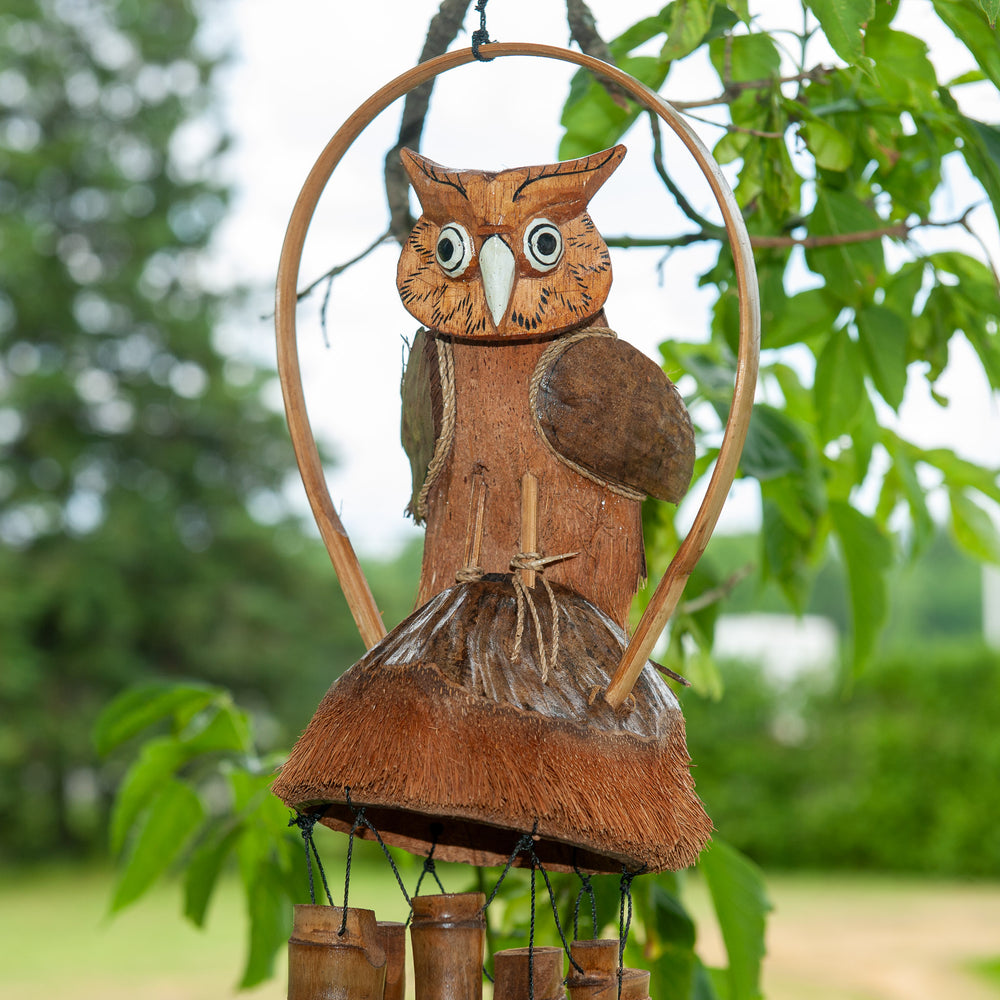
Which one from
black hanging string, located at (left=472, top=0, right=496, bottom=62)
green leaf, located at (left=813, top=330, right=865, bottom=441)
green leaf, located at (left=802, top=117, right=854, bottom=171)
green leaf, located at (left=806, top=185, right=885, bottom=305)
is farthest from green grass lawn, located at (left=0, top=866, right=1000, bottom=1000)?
black hanging string, located at (left=472, top=0, right=496, bottom=62)

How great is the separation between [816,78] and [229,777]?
845 millimetres

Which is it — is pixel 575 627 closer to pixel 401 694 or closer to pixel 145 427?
pixel 401 694

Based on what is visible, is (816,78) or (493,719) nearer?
(493,719)

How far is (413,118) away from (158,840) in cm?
76

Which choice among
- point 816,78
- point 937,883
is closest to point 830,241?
point 816,78

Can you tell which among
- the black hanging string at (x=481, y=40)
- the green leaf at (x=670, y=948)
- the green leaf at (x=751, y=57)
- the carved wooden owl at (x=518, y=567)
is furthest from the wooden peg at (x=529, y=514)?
the green leaf at (x=670, y=948)

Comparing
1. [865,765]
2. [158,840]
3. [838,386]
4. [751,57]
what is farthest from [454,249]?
[865,765]

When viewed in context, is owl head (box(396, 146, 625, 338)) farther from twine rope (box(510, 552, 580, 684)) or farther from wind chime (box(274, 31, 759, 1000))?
twine rope (box(510, 552, 580, 684))

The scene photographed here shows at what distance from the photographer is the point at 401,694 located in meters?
0.55

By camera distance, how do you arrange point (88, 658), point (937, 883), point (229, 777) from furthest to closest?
point (88, 658) < point (937, 883) < point (229, 777)

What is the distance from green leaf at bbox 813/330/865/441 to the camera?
970 millimetres

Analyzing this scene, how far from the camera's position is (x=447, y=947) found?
1.97 feet

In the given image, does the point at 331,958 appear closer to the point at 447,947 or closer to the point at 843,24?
the point at 447,947

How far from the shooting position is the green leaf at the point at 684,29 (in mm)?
735
